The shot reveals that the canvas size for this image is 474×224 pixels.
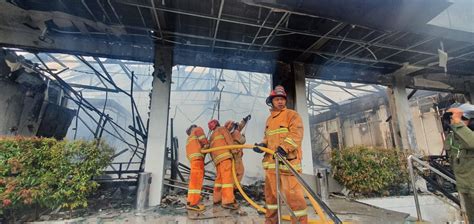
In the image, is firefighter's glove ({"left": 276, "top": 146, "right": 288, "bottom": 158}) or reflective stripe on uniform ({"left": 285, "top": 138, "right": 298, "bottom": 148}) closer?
firefighter's glove ({"left": 276, "top": 146, "right": 288, "bottom": 158})

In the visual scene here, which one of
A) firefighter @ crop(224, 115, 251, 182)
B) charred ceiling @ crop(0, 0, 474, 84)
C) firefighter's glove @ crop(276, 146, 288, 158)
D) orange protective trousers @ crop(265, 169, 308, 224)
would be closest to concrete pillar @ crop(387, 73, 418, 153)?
charred ceiling @ crop(0, 0, 474, 84)

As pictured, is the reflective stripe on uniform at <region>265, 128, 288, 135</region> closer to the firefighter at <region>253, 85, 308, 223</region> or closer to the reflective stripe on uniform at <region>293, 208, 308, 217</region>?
the firefighter at <region>253, 85, 308, 223</region>

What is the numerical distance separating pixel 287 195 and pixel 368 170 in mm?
3860

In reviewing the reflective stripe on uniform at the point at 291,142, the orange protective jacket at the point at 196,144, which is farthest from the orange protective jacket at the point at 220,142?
the reflective stripe on uniform at the point at 291,142

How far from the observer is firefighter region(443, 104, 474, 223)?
2727 mm

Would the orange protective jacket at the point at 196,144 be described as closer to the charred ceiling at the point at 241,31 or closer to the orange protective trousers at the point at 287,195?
the orange protective trousers at the point at 287,195

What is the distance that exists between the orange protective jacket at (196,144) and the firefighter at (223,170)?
0.20 metres

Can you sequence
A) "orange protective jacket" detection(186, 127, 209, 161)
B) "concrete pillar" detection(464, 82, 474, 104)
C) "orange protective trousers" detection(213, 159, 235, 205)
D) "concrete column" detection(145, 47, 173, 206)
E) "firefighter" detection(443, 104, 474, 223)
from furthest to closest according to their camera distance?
"concrete pillar" detection(464, 82, 474, 104) → "concrete column" detection(145, 47, 173, 206) → "orange protective jacket" detection(186, 127, 209, 161) → "orange protective trousers" detection(213, 159, 235, 205) → "firefighter" detection(443, 104, 474, 223)

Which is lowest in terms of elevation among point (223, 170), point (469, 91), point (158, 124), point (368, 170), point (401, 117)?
point (368, 170)

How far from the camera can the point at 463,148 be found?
2.83 meters

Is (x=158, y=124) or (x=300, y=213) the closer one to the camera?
(x=300, y=213)

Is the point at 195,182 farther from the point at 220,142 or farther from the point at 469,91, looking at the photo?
the point at 469,91

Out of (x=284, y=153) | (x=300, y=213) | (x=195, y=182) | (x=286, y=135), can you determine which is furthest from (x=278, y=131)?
(x=195, y=182)

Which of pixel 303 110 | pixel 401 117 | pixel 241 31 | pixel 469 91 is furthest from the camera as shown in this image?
pixel 469 91
